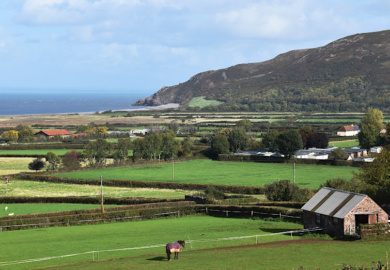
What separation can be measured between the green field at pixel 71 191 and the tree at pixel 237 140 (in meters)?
42.7

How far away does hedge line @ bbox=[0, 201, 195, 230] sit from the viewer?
49188 mm

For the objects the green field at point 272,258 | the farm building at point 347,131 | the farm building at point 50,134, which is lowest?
the green field at point 272,258

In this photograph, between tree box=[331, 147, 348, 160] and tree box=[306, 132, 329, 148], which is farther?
tree box=[306, 132, 329, 148]

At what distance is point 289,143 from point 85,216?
5650 cm

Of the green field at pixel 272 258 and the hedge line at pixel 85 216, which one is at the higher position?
the green field at pixel 272 258

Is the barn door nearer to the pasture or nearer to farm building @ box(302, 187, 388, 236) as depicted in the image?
farm building @ box(302, 187, 388, 236)

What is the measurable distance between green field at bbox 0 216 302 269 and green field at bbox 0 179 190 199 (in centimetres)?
1921

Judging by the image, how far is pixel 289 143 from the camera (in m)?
101

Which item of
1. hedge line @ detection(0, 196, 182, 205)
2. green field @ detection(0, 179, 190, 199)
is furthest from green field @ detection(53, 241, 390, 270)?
green field @ detection(0, 179, 190, 199)

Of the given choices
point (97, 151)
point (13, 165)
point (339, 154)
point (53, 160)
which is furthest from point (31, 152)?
point (339, 154)

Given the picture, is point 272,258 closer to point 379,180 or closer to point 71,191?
point 379,180

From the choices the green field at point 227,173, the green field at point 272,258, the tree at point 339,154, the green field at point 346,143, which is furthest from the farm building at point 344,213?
the green field at point 346,143

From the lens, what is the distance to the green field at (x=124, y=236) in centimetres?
3634

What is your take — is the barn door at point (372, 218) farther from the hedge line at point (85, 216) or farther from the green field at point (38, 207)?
the green field at point (38, 207)
